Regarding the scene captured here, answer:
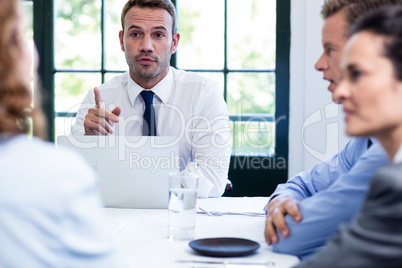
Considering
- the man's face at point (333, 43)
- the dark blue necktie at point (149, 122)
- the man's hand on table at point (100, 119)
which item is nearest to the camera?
the man's face at point (333, 43)

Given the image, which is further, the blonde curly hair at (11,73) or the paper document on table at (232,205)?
the paper document on table at (232,205)

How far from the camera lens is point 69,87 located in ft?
10.8

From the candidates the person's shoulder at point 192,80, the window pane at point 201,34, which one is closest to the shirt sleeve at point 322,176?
the person's shoulder at point 192,80

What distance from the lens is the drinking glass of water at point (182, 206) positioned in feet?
4.59

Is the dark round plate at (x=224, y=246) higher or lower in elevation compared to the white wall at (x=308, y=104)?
lower

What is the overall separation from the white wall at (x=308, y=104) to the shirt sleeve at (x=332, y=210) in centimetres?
179

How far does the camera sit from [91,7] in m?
3.24

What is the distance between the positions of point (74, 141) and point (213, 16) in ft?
5.57

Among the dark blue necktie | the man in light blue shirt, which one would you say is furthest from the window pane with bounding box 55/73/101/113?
the man in light blue shirt

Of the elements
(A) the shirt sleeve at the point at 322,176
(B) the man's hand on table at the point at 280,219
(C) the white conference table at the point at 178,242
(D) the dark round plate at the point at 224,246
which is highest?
(A) the shirt sleeve at the point at 322,176

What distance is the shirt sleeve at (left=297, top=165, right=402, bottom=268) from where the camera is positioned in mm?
→ 756

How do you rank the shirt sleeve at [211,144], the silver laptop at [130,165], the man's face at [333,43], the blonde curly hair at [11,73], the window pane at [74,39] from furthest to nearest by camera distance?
the window pane at [74,39] < the shirt sleeve at [211,144] < the silver laptop at [130,165] < the man's face at [333,43] < the blonde curly hair at [11,73]

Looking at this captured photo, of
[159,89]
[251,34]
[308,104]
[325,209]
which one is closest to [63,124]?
[159,89]

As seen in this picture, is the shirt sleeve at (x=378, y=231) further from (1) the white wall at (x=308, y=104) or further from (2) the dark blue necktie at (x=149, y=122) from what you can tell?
(1) the white wall at (x=308, y=104)
